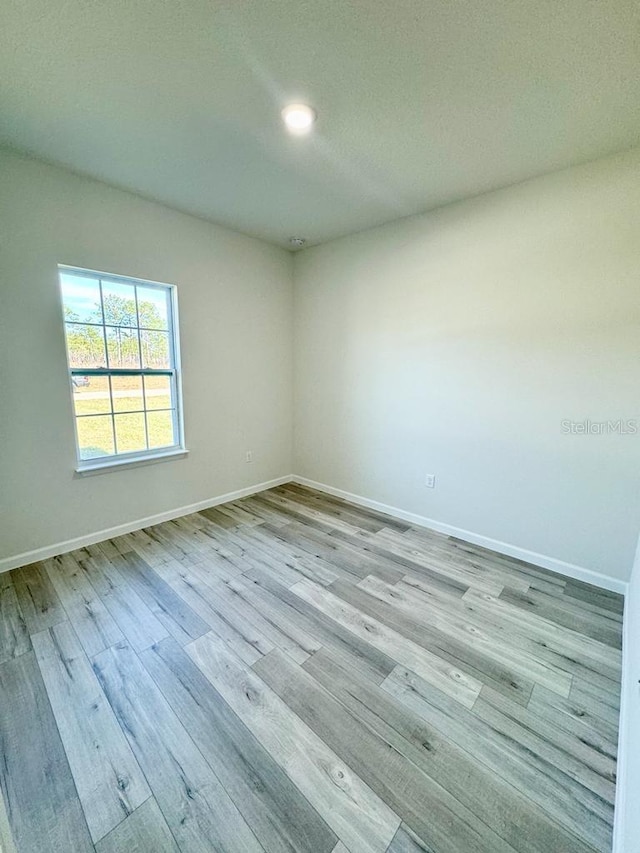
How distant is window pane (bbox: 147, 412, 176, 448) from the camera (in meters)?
3.05

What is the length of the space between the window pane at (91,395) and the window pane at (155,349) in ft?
1.24

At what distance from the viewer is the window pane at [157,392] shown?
2.99 m

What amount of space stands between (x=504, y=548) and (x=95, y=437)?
133 inches

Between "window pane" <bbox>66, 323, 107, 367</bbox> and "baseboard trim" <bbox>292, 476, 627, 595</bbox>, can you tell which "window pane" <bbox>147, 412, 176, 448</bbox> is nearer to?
"window pane" <bbox>66, 323, 107, 367</bbox>

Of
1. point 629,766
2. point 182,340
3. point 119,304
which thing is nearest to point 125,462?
point 182,340

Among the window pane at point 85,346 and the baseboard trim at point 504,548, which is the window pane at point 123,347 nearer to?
the window pane at point 85,346

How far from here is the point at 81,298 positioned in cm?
255

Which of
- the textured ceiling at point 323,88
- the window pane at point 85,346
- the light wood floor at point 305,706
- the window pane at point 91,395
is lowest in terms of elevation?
the light wood floor at point 305,706

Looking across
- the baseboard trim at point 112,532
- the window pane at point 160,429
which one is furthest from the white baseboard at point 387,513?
the window pane at point 160,429

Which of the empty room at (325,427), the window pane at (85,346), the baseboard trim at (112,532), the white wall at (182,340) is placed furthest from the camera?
the window pane at (85,346)

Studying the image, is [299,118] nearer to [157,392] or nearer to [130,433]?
[157,392]

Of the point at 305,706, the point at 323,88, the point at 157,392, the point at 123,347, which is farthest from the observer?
the point at 157,392
